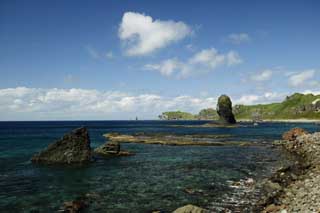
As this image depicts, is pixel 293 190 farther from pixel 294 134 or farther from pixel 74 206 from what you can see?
pixel 294 134

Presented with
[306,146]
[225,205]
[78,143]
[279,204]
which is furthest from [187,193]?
[306,146]

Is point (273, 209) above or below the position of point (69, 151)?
below

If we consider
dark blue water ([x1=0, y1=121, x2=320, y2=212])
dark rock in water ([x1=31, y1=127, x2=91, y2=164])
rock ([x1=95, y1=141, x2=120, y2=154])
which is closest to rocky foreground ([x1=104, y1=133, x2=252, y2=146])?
rock ([x1=95, y1=141, x2=120, y2=154])

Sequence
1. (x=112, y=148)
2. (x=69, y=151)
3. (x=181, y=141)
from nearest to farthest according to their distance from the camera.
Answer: (x=69, y=151)
(x=112, y=148)
(x=181, y=141)

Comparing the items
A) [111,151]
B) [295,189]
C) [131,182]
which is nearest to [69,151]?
[111,151]

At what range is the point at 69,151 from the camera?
175 ft

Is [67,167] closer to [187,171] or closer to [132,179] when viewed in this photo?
[132,179]

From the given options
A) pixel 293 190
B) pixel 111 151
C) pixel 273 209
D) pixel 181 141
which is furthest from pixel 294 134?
pixel 273 209

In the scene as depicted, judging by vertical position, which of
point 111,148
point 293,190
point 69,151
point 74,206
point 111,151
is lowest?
point 293,190

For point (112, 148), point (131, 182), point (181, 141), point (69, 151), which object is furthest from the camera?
point (181, 141)

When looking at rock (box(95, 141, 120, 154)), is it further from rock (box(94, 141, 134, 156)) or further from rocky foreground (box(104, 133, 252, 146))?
rocky foreground (box(104, 133, 252, 146))

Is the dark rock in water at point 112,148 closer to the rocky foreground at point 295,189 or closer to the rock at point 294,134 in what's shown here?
the rocky foreground at point 295,189

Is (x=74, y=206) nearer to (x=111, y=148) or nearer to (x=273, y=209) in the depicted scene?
(x=273, y=209)

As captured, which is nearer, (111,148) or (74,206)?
(74,206)
